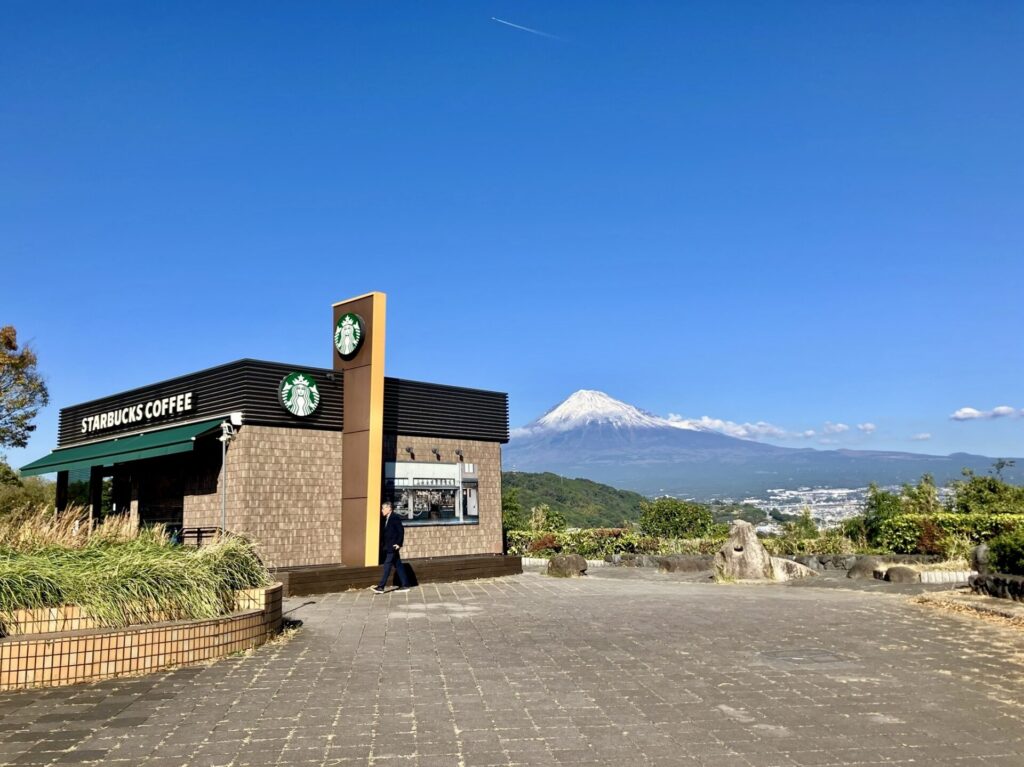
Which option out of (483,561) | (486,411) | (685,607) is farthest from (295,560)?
(685,607)

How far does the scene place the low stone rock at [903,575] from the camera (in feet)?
49.9

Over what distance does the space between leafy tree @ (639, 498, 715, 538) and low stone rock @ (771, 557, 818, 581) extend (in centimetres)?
743

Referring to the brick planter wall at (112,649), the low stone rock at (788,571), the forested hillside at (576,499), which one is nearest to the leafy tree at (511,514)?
the low stone rock at (788,571)

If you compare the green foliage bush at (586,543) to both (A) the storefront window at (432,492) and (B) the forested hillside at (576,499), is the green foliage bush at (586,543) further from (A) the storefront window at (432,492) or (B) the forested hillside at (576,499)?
(B) the forested hillside at (576,499)

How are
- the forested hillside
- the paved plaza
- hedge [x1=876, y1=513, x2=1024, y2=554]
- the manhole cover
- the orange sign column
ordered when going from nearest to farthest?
the paved plaza, the manhole cover, the orange sign column, hedge [x1=876, y1=513, x2=1024, y2=554], the forested hillside

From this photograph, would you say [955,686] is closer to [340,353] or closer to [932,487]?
Answer: [340,353]

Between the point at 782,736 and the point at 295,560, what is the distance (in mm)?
12792

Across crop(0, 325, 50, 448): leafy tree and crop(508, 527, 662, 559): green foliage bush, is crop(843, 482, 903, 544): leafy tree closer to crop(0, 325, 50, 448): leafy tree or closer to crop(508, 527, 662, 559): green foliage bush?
crop(508, 527, 662, 559): green foliage bush

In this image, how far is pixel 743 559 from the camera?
16.7m

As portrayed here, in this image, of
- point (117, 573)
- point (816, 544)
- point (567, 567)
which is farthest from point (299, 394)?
point (816, 544)

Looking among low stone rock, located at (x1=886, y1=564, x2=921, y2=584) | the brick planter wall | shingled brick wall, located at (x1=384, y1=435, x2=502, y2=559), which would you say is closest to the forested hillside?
shingled brick wall, located at (x1=384, y1=435, x2=502, y2=559)

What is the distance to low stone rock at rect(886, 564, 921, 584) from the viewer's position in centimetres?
1522

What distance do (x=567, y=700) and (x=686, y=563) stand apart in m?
13.4

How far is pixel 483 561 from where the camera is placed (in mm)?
17297
